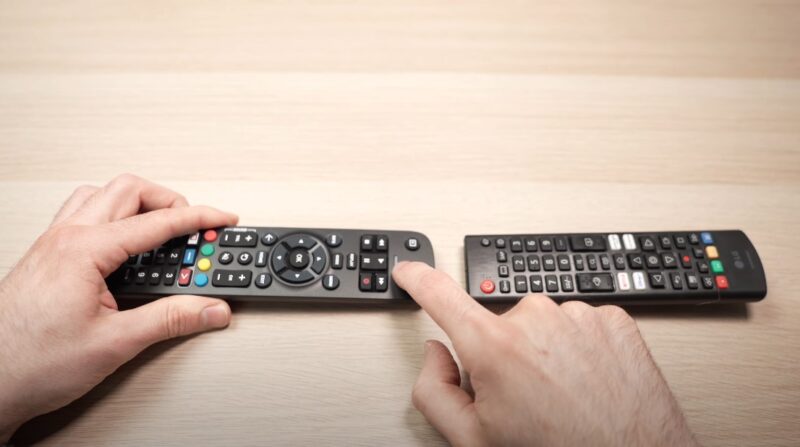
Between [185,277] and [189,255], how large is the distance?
2 centimetres

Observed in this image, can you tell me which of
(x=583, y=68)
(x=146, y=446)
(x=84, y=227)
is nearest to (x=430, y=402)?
(x=146, y=446)

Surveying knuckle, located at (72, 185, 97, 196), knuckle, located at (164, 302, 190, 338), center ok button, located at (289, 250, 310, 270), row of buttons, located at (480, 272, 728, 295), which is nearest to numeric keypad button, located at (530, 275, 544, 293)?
row of buttons, located at (480, 272, 728, 295)

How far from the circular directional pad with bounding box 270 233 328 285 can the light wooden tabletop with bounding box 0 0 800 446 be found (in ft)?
0.10

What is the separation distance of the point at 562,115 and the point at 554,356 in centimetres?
32

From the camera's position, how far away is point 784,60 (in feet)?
1.99

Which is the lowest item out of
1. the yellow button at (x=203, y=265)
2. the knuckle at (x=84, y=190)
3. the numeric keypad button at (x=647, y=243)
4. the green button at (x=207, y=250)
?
the yellow button at (x=203, y=265)

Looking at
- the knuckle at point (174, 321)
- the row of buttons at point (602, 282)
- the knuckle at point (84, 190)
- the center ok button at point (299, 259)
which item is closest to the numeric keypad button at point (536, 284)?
the row of buttons at point (602, 282)

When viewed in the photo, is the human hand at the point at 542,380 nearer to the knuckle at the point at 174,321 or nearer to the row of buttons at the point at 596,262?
the row of buttons at the point at 596,262

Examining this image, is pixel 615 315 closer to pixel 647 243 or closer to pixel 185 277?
pixel 647 243

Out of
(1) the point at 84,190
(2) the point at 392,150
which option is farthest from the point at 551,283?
Answer: (1) the point at 84,190

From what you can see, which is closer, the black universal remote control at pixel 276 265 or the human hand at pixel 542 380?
the human hand at pixel 542 380

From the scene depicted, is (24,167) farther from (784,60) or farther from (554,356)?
(784,60)

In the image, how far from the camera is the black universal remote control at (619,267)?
1.41ft

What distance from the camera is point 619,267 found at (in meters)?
0.45
